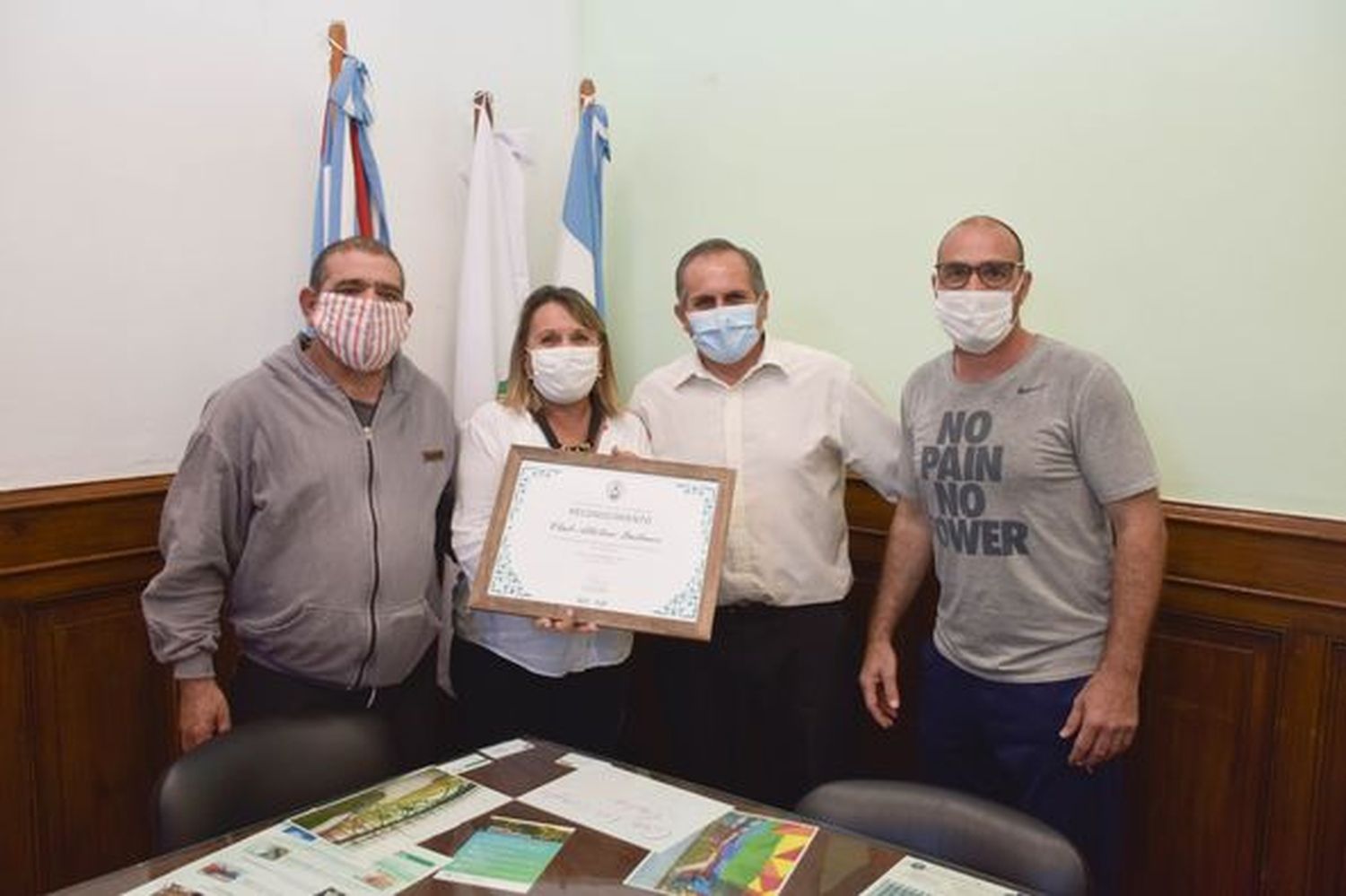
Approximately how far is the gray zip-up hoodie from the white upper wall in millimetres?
498

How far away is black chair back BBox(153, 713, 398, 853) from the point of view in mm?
1547

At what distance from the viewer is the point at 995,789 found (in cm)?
205

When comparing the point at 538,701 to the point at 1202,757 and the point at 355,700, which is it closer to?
the point at 355,700

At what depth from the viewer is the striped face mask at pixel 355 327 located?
2.01m

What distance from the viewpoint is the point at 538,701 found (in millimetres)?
2080

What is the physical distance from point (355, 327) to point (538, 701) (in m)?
0.88

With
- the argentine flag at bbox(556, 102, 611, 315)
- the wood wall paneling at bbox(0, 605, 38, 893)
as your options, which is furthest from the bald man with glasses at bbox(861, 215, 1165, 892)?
the wood wall paneling at bbox(0, 605, 38, 893)

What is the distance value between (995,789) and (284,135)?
2.37 meters

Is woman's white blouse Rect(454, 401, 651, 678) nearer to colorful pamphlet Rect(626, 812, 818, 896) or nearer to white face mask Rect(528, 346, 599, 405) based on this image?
white face mask Rect(528, 346, 599, 405)

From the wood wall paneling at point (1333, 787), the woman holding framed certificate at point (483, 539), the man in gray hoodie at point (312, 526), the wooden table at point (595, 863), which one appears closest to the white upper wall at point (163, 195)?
the man in gray hoodie at point (312, 526)

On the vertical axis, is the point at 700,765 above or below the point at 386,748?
below

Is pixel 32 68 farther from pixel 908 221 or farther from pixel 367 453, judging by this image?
pixel 908 221

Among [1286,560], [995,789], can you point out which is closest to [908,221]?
[1286,560]

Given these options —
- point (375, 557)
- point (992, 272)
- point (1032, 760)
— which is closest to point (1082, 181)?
point (992, 272)
